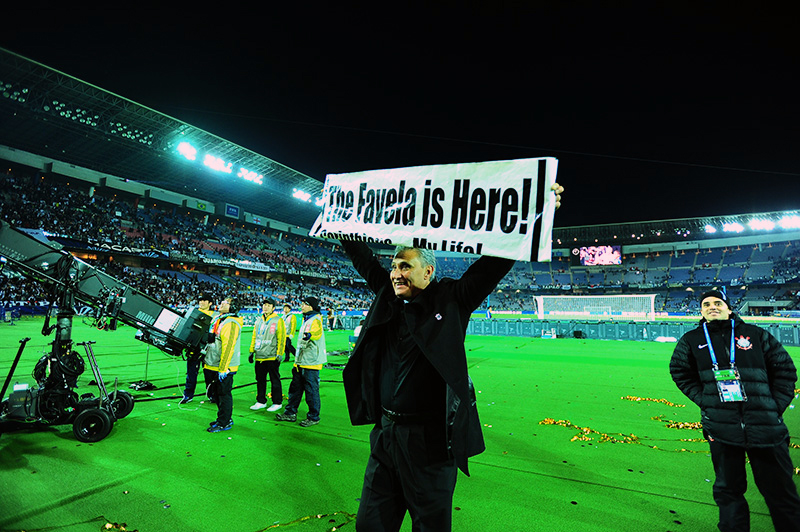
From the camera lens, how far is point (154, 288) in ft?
114

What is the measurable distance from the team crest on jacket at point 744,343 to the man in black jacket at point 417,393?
224 centimetres

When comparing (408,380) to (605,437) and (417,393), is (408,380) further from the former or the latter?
(605,437)

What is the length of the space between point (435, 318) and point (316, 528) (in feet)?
7.41

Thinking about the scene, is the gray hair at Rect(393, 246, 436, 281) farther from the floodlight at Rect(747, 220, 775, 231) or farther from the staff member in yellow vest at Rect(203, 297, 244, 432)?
the floodlight at Rect(747, 220, 775, 231)

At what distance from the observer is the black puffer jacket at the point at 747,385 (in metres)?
2.84

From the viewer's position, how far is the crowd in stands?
34906 mm

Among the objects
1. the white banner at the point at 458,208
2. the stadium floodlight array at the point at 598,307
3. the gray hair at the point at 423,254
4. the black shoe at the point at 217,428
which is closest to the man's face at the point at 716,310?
the white banner at the point at 458,208

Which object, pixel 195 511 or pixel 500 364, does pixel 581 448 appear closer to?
pixel 195 511

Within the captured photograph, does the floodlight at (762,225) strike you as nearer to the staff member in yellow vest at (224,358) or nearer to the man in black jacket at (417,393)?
the staff member in yellow vest at (224,358)

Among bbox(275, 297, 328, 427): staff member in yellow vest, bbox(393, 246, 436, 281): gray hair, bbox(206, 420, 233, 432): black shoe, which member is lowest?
bbox(206, 420, 233, 432): black shoe

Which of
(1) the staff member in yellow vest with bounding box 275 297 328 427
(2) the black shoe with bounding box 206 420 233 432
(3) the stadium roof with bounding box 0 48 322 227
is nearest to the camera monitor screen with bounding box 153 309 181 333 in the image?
(2) the black shoe with bounding box 206 420 233 432

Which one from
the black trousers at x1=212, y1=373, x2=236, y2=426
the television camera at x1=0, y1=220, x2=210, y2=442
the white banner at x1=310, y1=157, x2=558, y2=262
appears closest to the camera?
the white banner at x1=310, y1=157, x2=558, y2=262

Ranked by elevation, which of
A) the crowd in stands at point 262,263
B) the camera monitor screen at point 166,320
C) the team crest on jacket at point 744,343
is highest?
the crowd in stands at point 262,263

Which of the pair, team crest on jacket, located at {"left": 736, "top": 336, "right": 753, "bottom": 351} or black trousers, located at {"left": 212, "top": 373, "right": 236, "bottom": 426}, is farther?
black trousers, located at {"left": 212, "top": 373, "right": 236, "bottom": 426}
